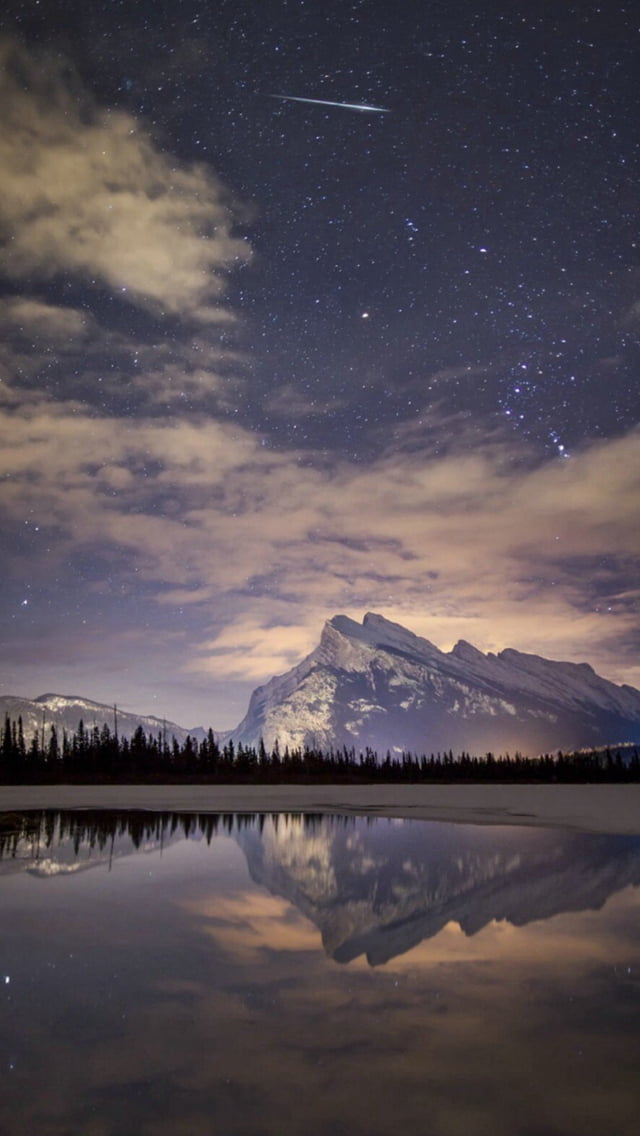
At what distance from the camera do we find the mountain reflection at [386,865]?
46.7 ft

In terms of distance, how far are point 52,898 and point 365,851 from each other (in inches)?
453

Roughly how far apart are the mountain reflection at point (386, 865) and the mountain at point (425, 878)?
32 millimetres

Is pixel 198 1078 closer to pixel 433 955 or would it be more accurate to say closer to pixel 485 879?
pixel 433 955

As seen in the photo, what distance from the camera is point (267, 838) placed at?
2948 cm

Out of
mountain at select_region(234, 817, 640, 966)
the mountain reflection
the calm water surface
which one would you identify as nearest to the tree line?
the mountain reflection

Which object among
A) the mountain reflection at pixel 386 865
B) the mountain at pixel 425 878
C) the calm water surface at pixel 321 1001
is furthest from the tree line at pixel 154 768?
the calm water surface at pixel 321 1001

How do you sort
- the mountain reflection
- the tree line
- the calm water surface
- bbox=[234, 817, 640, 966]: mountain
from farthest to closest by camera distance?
1. the tree line
2. the mountain reflection
3. bbox=[234, 817, 640, 966]: mountain
4. the calm water surface

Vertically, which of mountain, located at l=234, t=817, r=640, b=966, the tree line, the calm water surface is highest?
the calm water surface

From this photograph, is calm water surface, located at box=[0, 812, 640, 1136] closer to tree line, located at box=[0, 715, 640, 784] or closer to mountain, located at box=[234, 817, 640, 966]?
mountain, located at box=[234, 817, 640, 966]

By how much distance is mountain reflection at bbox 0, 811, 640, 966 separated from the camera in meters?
14.2

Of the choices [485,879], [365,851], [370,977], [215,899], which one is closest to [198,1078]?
[370,977]

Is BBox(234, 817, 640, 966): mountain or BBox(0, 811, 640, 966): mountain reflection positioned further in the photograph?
BBox(0, 811, 640, 966): mountain reflection

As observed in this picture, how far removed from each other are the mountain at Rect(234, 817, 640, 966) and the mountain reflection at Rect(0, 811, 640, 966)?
1.3 inches

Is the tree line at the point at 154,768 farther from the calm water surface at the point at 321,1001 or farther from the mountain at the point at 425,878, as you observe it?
the calm water surface at the point at 321,1001
